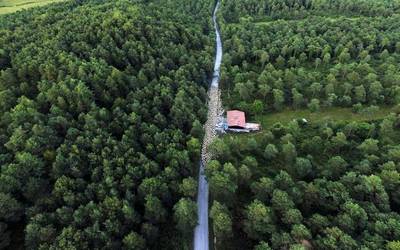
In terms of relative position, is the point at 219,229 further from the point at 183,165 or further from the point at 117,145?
the point at 117,145

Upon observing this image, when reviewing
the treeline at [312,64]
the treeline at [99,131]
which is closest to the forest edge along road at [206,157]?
the treeline at [99,131]

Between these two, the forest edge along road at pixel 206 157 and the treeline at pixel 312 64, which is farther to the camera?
the treeline at pixel 312 64

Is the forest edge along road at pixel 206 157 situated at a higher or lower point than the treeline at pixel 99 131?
lower

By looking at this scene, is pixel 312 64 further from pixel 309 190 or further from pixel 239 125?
pixel 309 190

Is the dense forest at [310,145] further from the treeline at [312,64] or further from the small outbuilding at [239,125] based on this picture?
the small outbuilding at [239,125]

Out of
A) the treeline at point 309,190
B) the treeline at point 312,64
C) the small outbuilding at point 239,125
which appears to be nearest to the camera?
the treeline at point 309,190


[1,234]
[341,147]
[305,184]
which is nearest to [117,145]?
[1,234]
